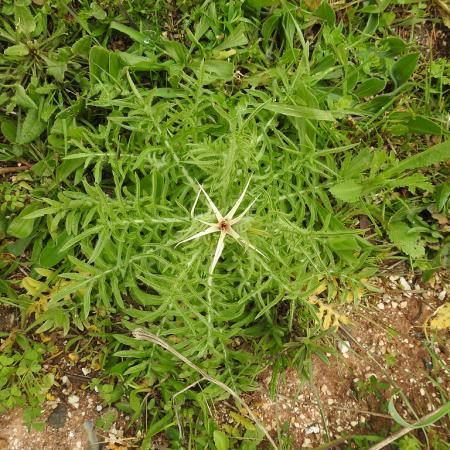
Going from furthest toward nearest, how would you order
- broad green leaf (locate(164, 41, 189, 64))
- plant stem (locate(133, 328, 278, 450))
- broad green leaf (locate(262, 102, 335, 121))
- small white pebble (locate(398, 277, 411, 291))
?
1. small white pebble (locate(398, 277, 411, 291))
2. broad green leaf (locate(164, 41, 189, 64))
3. broad green leaf (locate(262, 102, 335, 121))
4. plant stem (locate(133, 328, 278, 450))

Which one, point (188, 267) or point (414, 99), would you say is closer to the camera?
point (188, 267)

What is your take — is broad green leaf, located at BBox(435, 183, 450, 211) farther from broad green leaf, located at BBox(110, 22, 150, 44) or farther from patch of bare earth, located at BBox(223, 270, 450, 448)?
broad green leaf, located at BBox(110, 22, 150, 44)

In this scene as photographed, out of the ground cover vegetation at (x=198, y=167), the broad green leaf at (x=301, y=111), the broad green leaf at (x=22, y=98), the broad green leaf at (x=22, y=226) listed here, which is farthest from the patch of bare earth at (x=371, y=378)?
the broad green leaf at (x=22, y=98)

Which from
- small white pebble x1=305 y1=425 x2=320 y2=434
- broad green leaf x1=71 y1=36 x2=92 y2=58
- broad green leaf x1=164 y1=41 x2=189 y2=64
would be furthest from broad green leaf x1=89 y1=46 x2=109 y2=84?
small white pebble x1=305 y1=425 x2=320 y2=434

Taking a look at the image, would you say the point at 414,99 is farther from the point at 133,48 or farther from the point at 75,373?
the point at 75,373

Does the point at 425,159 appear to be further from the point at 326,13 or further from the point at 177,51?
the point at 177,51

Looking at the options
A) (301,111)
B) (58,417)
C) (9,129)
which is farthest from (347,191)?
(58,417)

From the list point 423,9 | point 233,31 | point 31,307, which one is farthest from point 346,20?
point 31,307
